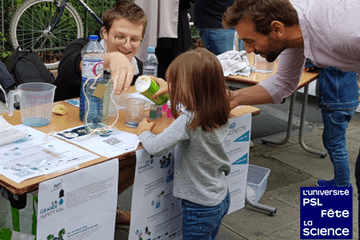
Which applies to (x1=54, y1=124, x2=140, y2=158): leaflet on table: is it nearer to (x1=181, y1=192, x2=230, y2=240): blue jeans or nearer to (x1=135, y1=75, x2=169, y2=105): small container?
(x1=135, y1=75, x2=169, y2=105): small container

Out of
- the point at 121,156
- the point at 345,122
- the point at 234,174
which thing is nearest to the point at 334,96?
the point at 345,122

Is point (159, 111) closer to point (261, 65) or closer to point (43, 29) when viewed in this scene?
point (261, 65)

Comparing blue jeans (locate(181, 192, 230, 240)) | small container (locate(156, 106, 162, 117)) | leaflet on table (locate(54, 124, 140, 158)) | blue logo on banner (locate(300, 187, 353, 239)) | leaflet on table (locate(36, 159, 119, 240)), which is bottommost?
blue logo on banner (locate(300, 187, 353, 239))

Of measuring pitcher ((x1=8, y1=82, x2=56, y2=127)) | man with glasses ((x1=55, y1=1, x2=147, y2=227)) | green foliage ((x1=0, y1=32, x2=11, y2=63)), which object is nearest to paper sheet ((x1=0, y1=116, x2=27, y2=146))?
measuring pitcher ((x1=8, y1=82, x2=56, y2=127))

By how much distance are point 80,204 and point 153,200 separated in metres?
0.50

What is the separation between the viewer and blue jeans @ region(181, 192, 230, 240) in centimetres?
229

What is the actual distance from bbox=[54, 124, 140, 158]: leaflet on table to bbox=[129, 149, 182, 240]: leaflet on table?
84 mm

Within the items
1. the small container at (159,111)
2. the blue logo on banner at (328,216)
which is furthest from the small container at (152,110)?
the blue logo on banner at (328,216)

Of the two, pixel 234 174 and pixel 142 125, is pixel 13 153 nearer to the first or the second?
pixel 142 125

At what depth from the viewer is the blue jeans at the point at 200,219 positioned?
229 centimetres

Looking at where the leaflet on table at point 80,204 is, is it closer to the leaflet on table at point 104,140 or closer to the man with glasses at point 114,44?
the leaflet on table at point 104,140

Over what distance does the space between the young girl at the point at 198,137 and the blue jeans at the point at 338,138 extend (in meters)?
1.49

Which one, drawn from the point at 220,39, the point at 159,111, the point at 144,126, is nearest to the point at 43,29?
the point at 220,39

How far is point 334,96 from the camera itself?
349cm
